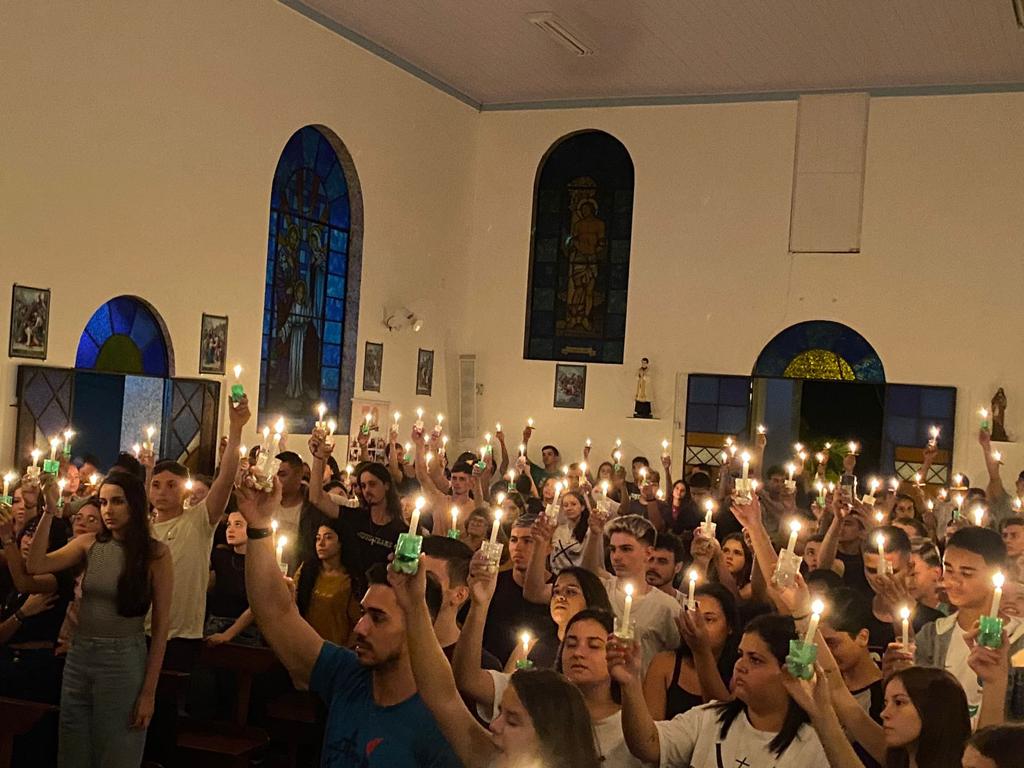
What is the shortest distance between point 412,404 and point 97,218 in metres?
6.64

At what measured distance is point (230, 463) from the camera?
18.5 ft

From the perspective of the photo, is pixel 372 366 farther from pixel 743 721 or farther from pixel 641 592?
pixel 743 721

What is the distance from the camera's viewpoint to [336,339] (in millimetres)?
16109

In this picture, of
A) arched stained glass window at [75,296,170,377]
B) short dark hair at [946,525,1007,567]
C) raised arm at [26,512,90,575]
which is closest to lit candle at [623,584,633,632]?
short dark hair at [946,525,1007,567]

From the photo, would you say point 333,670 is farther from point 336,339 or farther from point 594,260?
point 594,260

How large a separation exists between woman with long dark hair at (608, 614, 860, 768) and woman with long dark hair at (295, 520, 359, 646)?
2.64 m

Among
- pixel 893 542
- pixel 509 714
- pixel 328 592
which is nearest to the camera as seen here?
pixel 509 714

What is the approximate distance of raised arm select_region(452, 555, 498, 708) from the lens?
3953mm

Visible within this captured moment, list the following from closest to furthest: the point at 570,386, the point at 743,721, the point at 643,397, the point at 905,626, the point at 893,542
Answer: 1. the point at 905,626
2. the point at 743,721
3. the point at 893,542
4. the point at 643,397
5. the point at 570,386

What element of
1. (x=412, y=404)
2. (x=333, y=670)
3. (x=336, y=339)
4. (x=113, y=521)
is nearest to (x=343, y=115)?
(x=336, y=339)

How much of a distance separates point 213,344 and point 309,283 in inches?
91.0

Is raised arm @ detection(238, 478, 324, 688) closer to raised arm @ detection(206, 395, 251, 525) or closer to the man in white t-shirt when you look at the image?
raised arm @ detection(206, 395, 251, 525)

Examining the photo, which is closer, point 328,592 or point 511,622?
point 511,622

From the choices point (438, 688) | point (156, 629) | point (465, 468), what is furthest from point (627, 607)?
point (465, 468)
